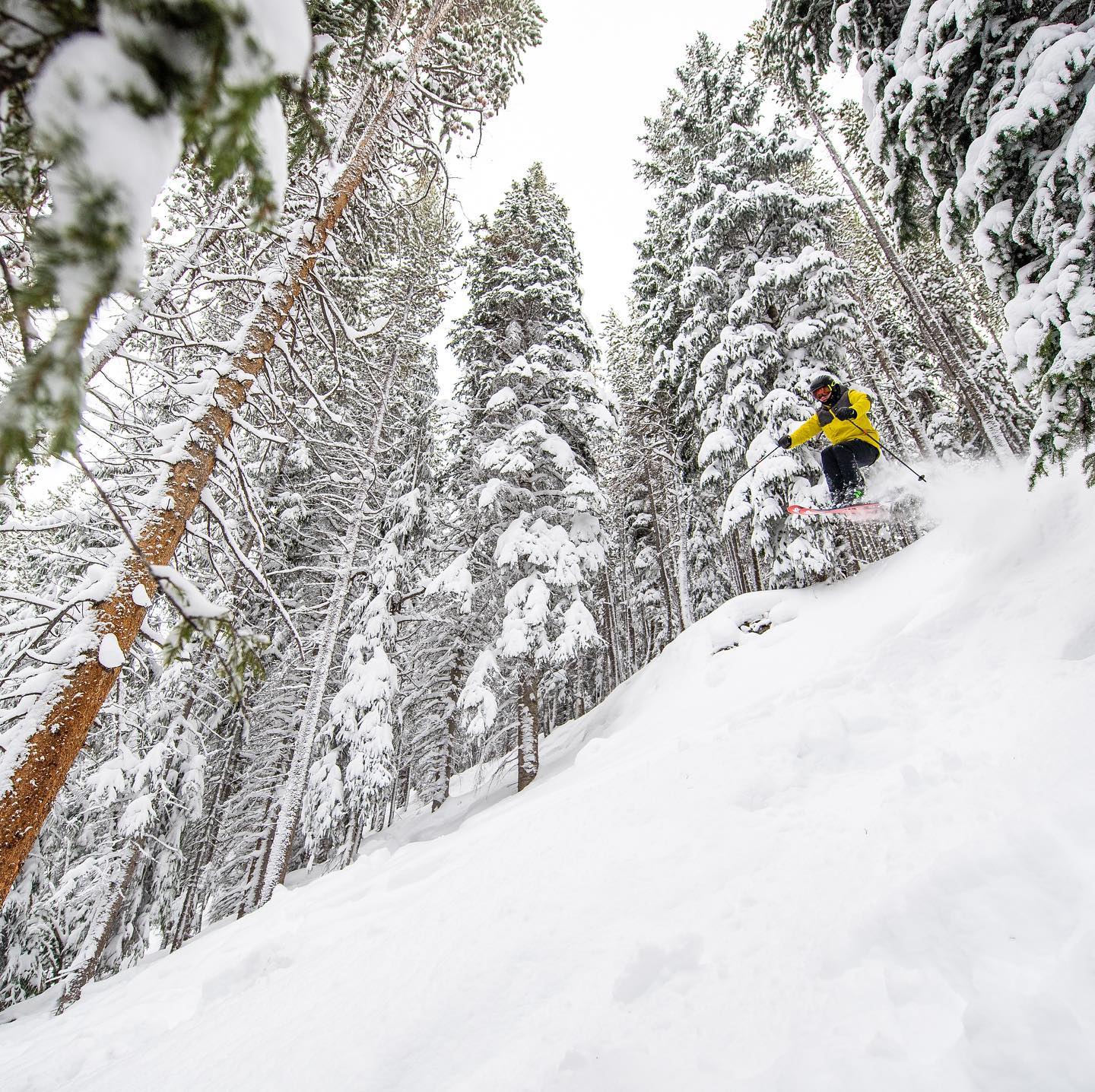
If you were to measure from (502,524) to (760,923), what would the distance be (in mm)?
10047

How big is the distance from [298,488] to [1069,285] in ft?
51.1

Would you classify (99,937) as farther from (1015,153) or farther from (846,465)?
(1015,153)

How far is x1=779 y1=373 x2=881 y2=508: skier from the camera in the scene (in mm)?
7945

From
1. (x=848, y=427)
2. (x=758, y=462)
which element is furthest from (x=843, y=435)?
(x=758, y=462)

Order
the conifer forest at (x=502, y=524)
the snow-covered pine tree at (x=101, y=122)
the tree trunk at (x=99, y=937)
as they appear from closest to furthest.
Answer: the snow-covered pine tree at (x=101, y=122) → the conifer forest at (x=502, y=524) → the tree trunk at (x=99, y=937)

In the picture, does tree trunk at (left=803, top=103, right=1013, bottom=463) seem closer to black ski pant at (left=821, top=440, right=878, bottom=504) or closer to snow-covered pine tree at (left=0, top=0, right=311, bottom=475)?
black ski pant at (left=821, top=440, right=878, bottom=504)

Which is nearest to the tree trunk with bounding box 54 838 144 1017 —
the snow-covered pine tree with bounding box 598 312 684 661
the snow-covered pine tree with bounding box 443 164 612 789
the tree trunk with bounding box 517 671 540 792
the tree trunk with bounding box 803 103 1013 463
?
the snow-covered pine tree with bounding box 443 164 612 789

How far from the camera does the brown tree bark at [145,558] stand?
288 cm

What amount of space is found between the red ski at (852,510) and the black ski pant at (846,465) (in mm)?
365

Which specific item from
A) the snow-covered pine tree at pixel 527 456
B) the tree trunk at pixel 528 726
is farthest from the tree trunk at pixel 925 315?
the tree trunk at pixel 528 726

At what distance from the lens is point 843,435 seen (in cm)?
811

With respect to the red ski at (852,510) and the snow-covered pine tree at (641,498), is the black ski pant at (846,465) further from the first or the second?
the snow-covered pine tree at (641,498)

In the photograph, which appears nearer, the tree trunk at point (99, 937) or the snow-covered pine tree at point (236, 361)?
the snow-covered pine tree at point (236, 361)

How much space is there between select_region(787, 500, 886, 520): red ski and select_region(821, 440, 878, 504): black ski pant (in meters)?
0.37
